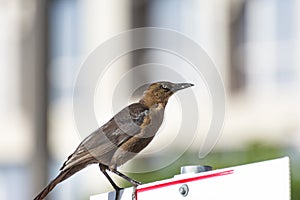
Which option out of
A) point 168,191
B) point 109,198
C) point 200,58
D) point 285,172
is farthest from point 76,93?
point 200,58

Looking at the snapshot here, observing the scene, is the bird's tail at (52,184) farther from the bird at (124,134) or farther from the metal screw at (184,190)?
the metal screw at (184,190)

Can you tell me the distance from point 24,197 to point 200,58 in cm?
354

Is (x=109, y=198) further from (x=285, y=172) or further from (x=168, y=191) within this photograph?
(x=285, y=172)

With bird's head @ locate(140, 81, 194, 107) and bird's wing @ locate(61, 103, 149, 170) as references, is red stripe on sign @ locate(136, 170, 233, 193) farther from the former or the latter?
bird's head @ locate(140, 81, 194, 107)

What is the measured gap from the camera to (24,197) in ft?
25.6

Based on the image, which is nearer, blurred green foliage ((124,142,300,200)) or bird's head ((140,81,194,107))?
bird's head ((140,81,194,107))

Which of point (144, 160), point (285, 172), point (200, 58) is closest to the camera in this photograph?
point (285, 172)

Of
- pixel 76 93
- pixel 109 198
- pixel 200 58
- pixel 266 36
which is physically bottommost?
pixel 109 198

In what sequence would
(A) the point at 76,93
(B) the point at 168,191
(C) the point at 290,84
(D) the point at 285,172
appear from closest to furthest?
(D) the point at 285,172 < (B) the point at 168,191 < (A) the point at 76,93 < (C) the point at 290,84

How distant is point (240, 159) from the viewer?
19.9 feet

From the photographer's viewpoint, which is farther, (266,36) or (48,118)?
(48,118)

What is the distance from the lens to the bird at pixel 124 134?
8.70 feet

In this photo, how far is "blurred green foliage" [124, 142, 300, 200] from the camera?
16.4 feet

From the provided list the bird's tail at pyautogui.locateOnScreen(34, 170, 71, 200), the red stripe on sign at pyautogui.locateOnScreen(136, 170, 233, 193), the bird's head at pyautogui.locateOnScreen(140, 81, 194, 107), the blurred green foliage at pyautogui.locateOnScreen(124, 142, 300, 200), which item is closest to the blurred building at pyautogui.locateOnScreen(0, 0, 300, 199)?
the blurred green foliage at pyautogui.locateOnScreen(124, 142, 300, 200)
